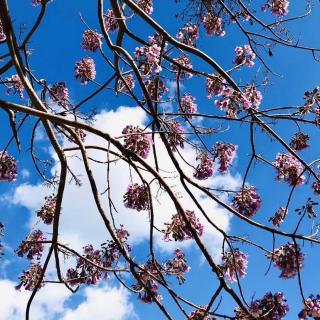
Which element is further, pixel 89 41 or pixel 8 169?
pixel 89 41

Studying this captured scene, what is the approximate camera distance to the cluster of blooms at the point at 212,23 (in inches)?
263

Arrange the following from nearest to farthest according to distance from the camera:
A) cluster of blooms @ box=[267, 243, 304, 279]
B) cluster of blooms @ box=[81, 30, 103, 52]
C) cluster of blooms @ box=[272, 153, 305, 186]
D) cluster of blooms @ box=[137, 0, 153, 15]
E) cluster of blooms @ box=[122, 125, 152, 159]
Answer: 1. cluster of blooms @ box=[267, 243, 304, 279]
2. cluster of blooms @ box=[122, 125, 152, 159]
3. cluster of blooms @ box=[272, 153, 305, 186]
4. cluster of blooms @ box=[137, 0, 153, 15]
5. cluster of blooms @ box=[81, 30, 103, 52]

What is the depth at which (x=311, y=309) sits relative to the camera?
418 centimetres

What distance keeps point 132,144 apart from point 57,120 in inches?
51.5

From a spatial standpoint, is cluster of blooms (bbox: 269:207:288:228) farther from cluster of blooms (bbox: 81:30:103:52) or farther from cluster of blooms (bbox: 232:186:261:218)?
cluster of blooms (bbox: 81:30:103:52)

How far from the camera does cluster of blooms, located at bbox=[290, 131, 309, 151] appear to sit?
583cm

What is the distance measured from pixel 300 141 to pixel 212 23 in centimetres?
184

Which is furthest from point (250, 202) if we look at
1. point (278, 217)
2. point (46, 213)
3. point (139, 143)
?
point (46, 213)

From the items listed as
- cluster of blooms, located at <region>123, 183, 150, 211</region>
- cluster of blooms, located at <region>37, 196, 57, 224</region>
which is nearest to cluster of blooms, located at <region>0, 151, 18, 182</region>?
cluster of blooms, located at <region>37, 196, 57, 224</region>

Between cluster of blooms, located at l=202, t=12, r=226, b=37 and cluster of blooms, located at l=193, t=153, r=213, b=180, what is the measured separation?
1.71 metres

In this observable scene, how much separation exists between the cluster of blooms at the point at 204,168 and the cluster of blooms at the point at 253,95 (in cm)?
96

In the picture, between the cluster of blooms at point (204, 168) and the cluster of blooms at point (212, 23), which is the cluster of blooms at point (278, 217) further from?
the cluster of blooms at point (212, 23)

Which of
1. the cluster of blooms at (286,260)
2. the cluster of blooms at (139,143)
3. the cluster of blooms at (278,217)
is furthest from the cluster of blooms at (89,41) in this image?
the cluster of blooms at (286,260)

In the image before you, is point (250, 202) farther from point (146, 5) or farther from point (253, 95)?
point (146, 5)
